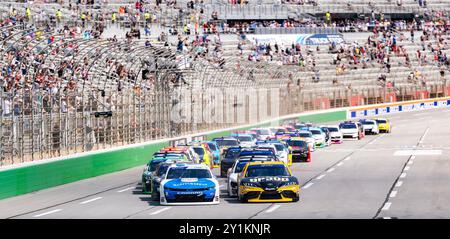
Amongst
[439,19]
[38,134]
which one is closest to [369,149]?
[38,134]

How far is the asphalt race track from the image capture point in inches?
1053

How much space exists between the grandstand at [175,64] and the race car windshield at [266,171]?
729 centimetres

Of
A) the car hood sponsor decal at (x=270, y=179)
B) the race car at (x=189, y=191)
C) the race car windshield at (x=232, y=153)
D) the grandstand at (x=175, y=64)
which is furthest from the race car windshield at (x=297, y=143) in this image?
the race car at (x=189, y=191)

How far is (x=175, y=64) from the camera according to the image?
50.4 m

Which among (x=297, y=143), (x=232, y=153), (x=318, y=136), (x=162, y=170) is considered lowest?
(x=318, y=136)

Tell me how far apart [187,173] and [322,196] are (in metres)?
3.84

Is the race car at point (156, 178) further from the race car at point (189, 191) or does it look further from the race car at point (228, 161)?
the race car at point (228, 161)

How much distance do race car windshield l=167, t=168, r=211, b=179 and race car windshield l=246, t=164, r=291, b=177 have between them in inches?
44.6

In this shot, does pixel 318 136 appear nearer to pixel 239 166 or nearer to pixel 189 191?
pixel 239 166

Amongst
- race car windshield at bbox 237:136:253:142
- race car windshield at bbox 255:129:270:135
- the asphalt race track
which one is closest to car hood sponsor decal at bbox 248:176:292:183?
the asphalt race track

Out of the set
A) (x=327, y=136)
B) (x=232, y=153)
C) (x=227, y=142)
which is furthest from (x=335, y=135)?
(x=232, y=153)

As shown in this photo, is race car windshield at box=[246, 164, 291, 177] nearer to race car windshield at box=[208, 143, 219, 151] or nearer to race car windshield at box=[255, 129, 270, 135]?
race car windshield at box=[208, 143, 219, 151]

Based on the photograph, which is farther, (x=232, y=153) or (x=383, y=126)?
(x=383, y=126)
